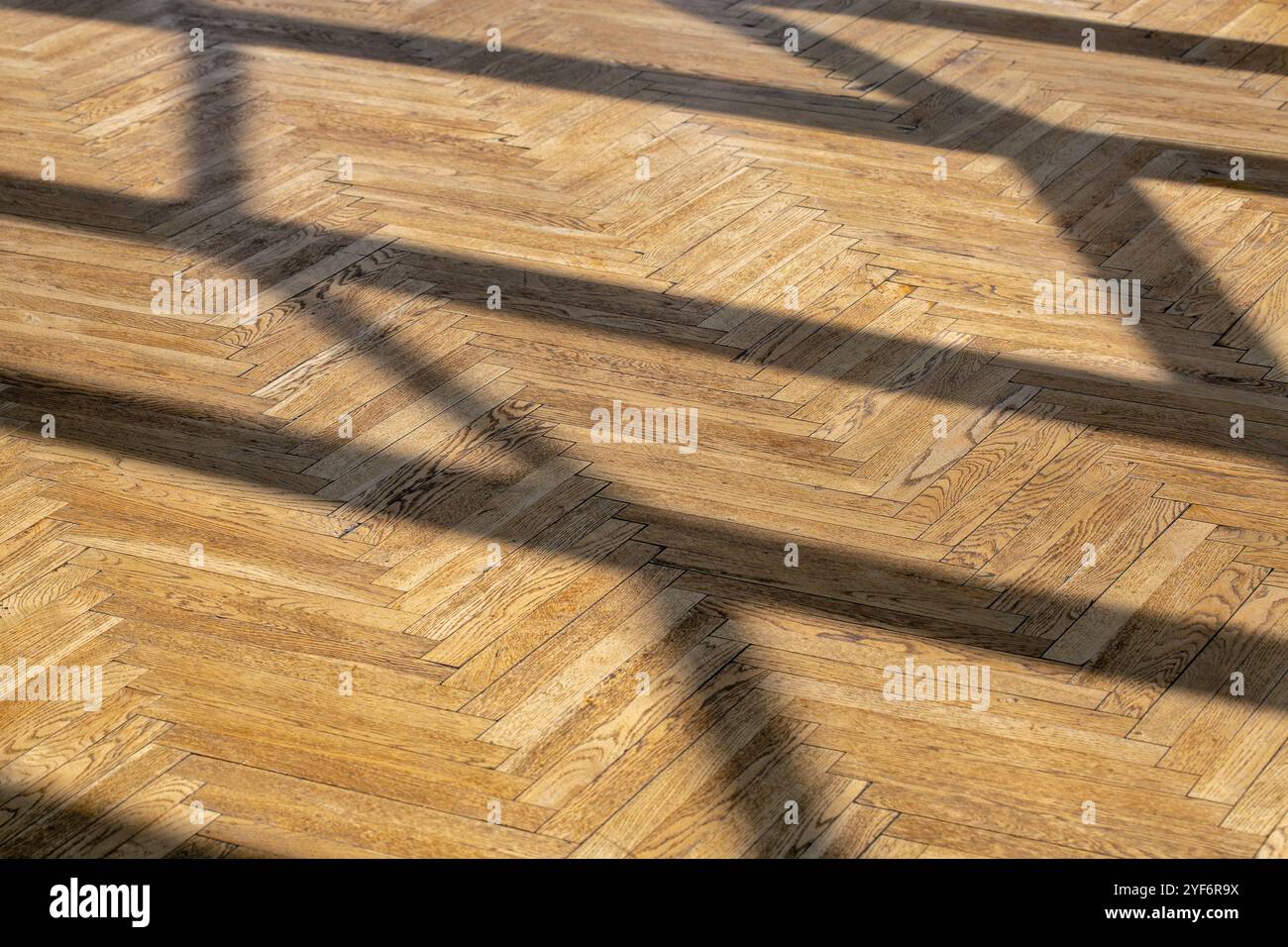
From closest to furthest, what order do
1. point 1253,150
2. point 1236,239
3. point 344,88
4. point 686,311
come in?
point 686,311 < point 1236,239 < point 1253,150 < point 344,88

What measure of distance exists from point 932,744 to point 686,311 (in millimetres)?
1296

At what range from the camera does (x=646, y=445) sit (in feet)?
9.51

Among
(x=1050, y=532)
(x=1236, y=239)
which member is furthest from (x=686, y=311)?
(x=1236, y=239)

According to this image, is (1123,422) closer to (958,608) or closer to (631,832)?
(958,608)

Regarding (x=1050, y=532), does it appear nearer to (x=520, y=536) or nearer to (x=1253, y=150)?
(x=520, y=536)

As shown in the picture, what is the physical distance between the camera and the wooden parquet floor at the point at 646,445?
7.27 feet

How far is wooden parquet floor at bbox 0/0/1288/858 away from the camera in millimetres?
2215

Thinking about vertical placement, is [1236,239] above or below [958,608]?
above

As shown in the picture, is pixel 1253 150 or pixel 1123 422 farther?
pixel 1253 150

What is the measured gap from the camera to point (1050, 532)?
8.75 feet
